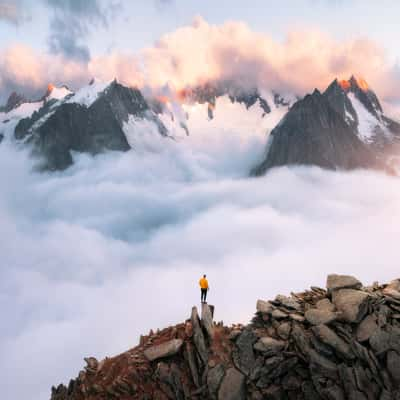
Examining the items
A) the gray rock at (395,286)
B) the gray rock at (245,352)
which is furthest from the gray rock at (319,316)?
the gray rock at (395,286)

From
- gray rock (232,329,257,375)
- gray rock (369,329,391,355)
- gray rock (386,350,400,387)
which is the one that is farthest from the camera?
gray rock (232,329,257,375)

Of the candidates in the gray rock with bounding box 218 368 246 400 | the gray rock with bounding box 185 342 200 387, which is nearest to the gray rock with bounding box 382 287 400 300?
the gray rock with bounding box 218 368 246 400

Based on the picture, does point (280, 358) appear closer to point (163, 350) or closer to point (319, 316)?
point (319, 316)

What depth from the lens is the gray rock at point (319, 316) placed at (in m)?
28.4

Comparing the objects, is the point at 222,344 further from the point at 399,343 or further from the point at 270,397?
the point at 399,343

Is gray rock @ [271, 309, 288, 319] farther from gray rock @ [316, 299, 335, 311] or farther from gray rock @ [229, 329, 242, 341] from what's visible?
gray rock @ [229, 329, 242, 341]

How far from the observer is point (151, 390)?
95.3ft

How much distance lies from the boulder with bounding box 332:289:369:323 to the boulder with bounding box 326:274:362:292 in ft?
3.10

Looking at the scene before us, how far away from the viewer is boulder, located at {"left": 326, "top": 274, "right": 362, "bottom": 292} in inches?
1238

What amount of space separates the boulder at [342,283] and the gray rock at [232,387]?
11.4m

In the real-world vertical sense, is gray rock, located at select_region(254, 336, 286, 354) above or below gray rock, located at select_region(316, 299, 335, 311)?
below

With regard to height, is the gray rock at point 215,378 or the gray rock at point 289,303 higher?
the gray rock at point 289,303

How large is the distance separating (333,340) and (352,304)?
344 cm

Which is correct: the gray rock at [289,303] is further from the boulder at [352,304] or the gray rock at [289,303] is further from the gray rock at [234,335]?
the gray rock at [234,335]
